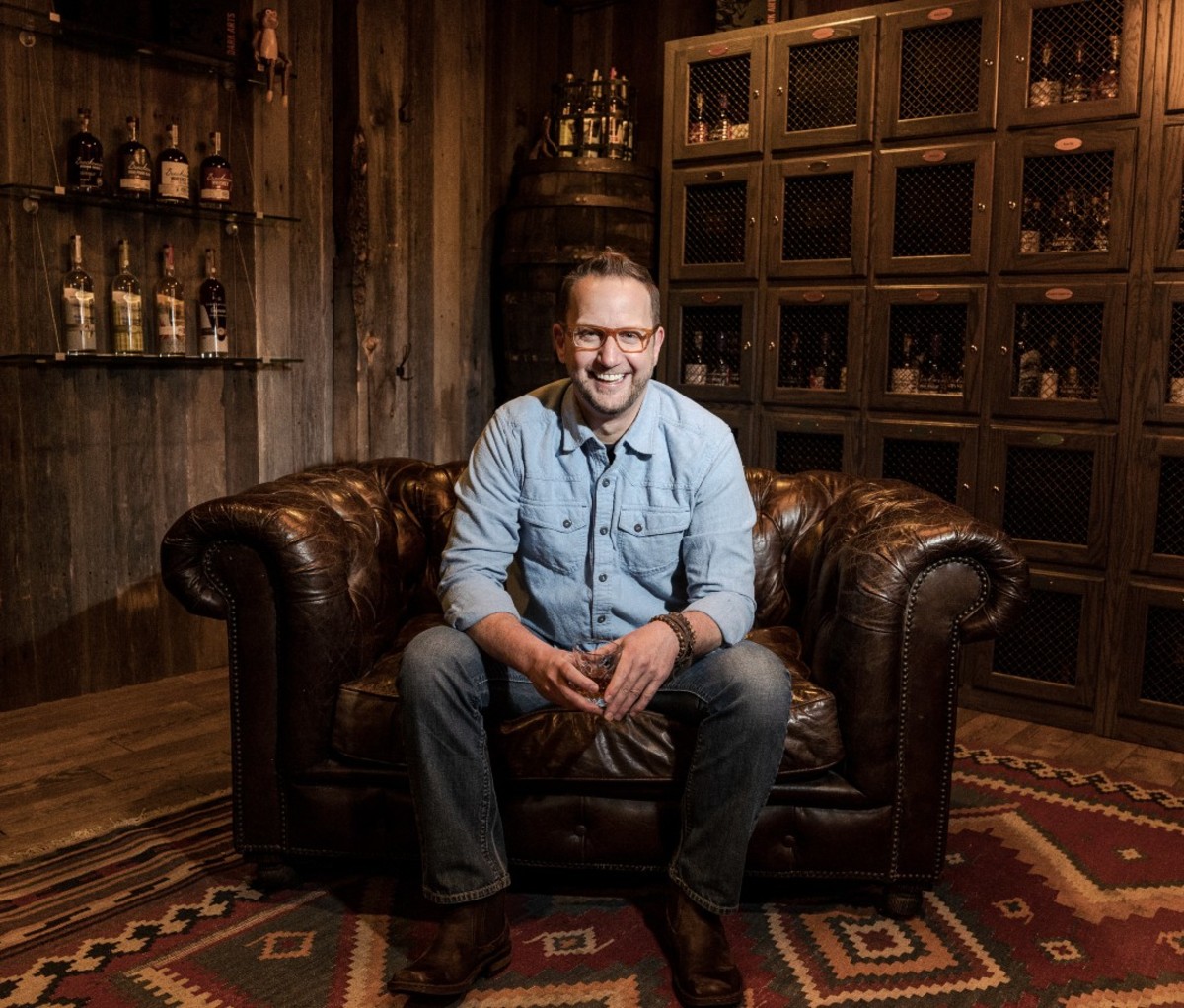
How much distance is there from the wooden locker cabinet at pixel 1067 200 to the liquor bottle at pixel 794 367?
716 millimetres

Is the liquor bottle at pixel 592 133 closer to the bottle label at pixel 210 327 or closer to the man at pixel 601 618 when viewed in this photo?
the bottle label at pixel 210 327

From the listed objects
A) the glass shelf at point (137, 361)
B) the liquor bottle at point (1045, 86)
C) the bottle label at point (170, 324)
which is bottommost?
the glass shelf at point (137, 361)

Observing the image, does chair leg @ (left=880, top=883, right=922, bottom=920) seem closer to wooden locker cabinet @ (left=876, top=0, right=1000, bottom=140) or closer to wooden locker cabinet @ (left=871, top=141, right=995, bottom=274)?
wooden locker cabinet @ (left=871, top=141, right=995, bottom=274)

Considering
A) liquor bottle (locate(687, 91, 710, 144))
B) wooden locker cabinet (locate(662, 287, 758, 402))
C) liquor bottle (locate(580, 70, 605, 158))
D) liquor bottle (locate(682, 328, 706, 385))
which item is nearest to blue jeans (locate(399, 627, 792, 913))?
wooden locker cabinet (locate(662, 287, 758, 402))

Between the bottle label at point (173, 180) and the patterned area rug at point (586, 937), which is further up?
the bottle label at point (173, 180)

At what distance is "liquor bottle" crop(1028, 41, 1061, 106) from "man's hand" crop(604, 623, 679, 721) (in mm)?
2233

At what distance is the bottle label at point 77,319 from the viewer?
3197mm

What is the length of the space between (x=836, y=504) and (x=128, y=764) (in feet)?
6.07

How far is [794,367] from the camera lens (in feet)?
12.5

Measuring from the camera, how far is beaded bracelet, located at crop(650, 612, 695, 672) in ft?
6.13

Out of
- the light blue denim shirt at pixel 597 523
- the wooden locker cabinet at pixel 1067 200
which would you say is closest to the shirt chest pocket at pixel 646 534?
the light blue denim shirt at pixel 597 523

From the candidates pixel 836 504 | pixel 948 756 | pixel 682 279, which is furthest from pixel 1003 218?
pixel 948 756

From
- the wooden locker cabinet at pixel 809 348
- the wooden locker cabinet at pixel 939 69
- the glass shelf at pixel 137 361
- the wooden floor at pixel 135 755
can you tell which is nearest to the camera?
the wooden floor at pixel 135 755

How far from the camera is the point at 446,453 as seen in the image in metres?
4.29
